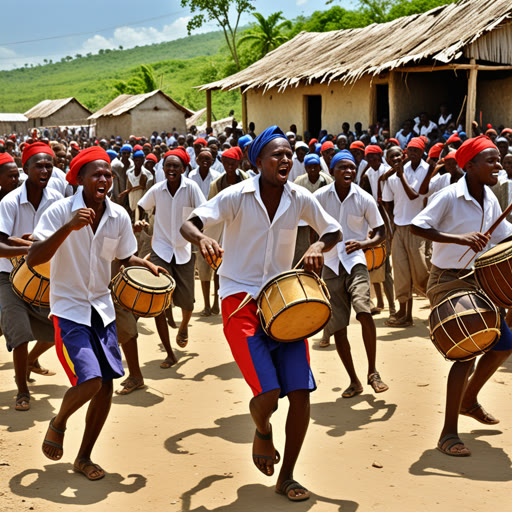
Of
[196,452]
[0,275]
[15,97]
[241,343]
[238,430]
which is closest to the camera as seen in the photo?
[241,343]

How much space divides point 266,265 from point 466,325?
132 centimetres

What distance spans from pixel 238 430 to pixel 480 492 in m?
1.95

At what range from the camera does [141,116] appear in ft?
147

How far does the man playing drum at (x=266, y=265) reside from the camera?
4359mm

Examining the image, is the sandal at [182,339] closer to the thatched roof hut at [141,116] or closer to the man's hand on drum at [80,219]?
the man's hand on drum at [80,219]

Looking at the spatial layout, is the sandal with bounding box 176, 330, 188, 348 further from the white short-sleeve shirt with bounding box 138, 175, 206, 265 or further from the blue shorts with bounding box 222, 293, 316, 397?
the blue shorts with bounding box 222, 293, 316, 397

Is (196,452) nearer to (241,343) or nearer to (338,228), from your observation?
(241,343)

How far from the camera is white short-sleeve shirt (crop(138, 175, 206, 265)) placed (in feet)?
25.9

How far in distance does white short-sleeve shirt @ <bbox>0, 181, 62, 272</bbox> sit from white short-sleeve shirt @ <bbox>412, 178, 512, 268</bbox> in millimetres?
3024

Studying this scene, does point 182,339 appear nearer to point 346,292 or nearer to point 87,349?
point 346,292

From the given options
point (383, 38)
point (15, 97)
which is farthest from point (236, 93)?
point (15, 97)

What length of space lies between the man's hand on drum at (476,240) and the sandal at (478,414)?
1.28 metres

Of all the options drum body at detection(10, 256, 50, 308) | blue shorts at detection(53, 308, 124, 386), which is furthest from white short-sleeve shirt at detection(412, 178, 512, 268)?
drum body at detection(10, 256, 50, 308)

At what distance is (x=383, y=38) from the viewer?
20938mm
